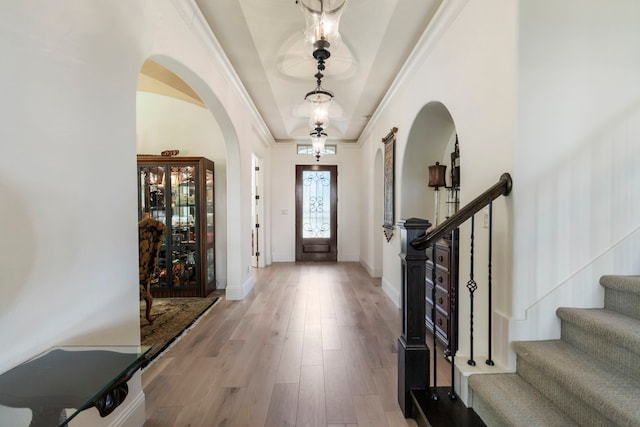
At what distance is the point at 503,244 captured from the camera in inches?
67.2

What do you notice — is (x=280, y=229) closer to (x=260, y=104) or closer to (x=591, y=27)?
(x=260, y=104)

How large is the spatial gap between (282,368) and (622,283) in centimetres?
224

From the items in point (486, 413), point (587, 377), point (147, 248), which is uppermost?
point (147, 248)

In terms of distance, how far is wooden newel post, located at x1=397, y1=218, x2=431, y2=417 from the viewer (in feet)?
5.71

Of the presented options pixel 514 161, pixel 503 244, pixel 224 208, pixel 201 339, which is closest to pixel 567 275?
pixel 503 244

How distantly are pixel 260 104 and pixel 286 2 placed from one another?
Answer: 2.38 m

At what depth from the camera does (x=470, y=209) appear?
161 cm

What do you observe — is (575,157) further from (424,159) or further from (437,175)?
(424,159)

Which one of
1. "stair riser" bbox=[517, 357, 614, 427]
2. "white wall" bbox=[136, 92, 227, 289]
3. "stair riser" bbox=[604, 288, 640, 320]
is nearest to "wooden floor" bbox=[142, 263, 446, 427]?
"stair riser" bbox=[517, 357, 614, 427]

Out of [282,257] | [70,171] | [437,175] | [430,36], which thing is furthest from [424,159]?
[282,257]

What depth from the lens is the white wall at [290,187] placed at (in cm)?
694

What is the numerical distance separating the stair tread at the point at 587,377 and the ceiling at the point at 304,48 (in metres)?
2.18

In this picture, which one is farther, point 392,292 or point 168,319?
point 392,292

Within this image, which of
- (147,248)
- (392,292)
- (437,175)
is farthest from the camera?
(392,292)
